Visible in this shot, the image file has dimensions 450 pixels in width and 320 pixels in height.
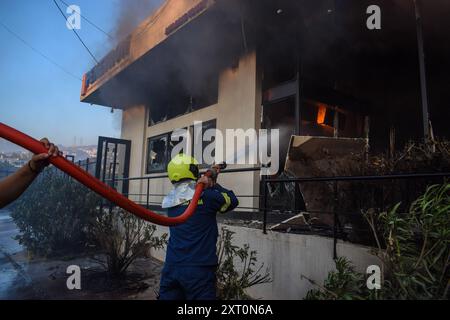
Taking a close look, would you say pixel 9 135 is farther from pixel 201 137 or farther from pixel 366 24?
pixel 201 137

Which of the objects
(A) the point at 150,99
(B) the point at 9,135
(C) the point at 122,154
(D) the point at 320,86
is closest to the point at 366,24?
(D) the point at 320,86

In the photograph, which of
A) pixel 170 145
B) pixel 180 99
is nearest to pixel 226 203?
pixel 170 145

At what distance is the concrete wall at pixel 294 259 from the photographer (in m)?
2.85

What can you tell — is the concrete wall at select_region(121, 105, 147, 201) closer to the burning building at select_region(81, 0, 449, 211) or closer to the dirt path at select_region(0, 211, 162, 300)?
the burning building at select_region(81, 0, 449, 211)

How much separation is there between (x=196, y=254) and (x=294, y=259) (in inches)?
56.3

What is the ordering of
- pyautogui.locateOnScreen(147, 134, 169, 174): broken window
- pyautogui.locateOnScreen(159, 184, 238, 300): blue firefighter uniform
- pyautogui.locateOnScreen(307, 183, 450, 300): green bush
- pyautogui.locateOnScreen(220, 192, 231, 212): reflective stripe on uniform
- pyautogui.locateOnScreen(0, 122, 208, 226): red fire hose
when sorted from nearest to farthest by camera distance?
pyautogui.locateOnScreen(0, 122, 208, 226): red fire hose → pyautogui.locateOnScreen(307, 183, 450, 300): green bush → pyautogui.locateOnScreen(159, 184, 238, 300): blue firefighter uniform → pyautogui.locateOnScreen(220, 192, 231, 212): reflective stripe on uniform → pyautogui.locateOnScreen(147, 134, 169, 174): broken window

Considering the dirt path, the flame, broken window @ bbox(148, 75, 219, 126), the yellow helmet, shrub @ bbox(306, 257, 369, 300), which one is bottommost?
the dirt path

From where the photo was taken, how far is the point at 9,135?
130 centimetres

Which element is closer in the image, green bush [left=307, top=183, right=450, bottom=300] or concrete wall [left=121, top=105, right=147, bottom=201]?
green bush [left=307, top=183, right=450, bottom=300]

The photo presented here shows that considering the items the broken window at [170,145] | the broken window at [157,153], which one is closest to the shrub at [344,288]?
the broken window at [170,145]

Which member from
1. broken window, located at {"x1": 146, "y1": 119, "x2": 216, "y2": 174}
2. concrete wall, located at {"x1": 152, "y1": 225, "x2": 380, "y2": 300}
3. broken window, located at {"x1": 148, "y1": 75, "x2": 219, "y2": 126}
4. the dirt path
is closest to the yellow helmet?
concrete wall, located at {"x1": 152, "y1": 225, "x2": 380, "y2": 300}

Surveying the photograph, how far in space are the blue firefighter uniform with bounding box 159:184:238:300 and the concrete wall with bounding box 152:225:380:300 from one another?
116 centimetres

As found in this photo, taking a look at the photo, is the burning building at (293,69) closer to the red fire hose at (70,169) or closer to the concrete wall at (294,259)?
the concrete wall at (294,259)

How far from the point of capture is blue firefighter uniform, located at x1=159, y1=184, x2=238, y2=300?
7.79 feet
